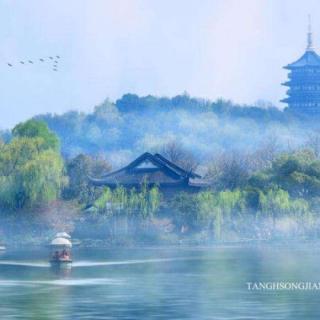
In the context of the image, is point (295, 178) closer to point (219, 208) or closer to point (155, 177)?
point (219, 208)

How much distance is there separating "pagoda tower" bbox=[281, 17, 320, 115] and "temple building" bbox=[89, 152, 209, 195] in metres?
46.7

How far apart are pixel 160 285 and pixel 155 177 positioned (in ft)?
122

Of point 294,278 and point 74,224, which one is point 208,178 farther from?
point 294,278

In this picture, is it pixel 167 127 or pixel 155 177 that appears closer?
pixel 155 177

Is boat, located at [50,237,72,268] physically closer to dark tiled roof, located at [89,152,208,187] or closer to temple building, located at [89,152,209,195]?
temple building, located at [89,152,209,195]

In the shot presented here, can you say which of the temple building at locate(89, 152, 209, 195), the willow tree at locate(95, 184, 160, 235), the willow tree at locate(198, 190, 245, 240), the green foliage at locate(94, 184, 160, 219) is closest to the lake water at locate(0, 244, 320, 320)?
the willow tree at locate(198, 190, 245, 240)

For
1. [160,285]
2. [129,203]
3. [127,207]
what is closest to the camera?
[160,285]

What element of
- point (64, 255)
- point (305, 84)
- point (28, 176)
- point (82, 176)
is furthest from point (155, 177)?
point (305, 84)

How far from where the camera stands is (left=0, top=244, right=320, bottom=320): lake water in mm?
37594

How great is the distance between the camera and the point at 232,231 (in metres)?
70.8

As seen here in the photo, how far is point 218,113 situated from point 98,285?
3650 inches

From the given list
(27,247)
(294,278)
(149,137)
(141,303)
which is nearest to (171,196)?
(27,247)

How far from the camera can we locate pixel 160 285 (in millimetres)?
44781

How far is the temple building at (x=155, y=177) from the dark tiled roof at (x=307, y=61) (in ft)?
156
